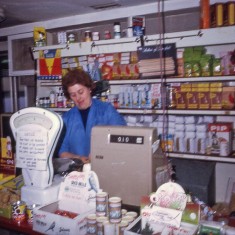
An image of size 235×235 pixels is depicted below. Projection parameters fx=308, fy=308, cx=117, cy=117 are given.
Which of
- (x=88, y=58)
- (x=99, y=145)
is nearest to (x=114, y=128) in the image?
→ (x=99, y=145)

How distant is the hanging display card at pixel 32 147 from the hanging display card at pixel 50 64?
1.99 meters

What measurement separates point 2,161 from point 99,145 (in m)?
1.05

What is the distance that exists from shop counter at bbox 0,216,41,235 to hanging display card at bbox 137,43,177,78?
74.7 inches

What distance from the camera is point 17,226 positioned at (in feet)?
5.84

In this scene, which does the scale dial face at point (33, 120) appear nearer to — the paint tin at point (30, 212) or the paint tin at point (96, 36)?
the paint tin at point (30, 212)

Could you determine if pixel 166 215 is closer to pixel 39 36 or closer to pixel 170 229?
pixel 170 229

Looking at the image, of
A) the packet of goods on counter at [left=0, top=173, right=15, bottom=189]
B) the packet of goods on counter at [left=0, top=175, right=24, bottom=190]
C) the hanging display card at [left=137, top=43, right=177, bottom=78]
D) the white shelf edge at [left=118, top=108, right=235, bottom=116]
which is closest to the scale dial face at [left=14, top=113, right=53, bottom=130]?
the packet of goods on counter at [left=0, top=175, right=24, bottom=190]

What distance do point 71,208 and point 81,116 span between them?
1.14m

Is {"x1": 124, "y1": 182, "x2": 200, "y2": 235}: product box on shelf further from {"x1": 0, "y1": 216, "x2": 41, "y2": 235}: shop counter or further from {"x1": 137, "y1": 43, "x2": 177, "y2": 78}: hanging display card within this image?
{"x1": 137, "y1": 43, "x2": 177, "y2": 78}: hanging display card

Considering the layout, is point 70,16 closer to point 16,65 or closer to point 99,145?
point 16,65

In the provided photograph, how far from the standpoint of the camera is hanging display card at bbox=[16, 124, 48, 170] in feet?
5.92

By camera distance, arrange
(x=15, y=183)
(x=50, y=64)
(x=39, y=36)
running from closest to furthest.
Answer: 1. (x=15, y=183)
2. (x=50, y=64)
3. (x=39, y=36)

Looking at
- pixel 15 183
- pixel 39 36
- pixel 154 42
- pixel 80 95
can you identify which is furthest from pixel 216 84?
pixel 39 36

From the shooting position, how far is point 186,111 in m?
3.04
